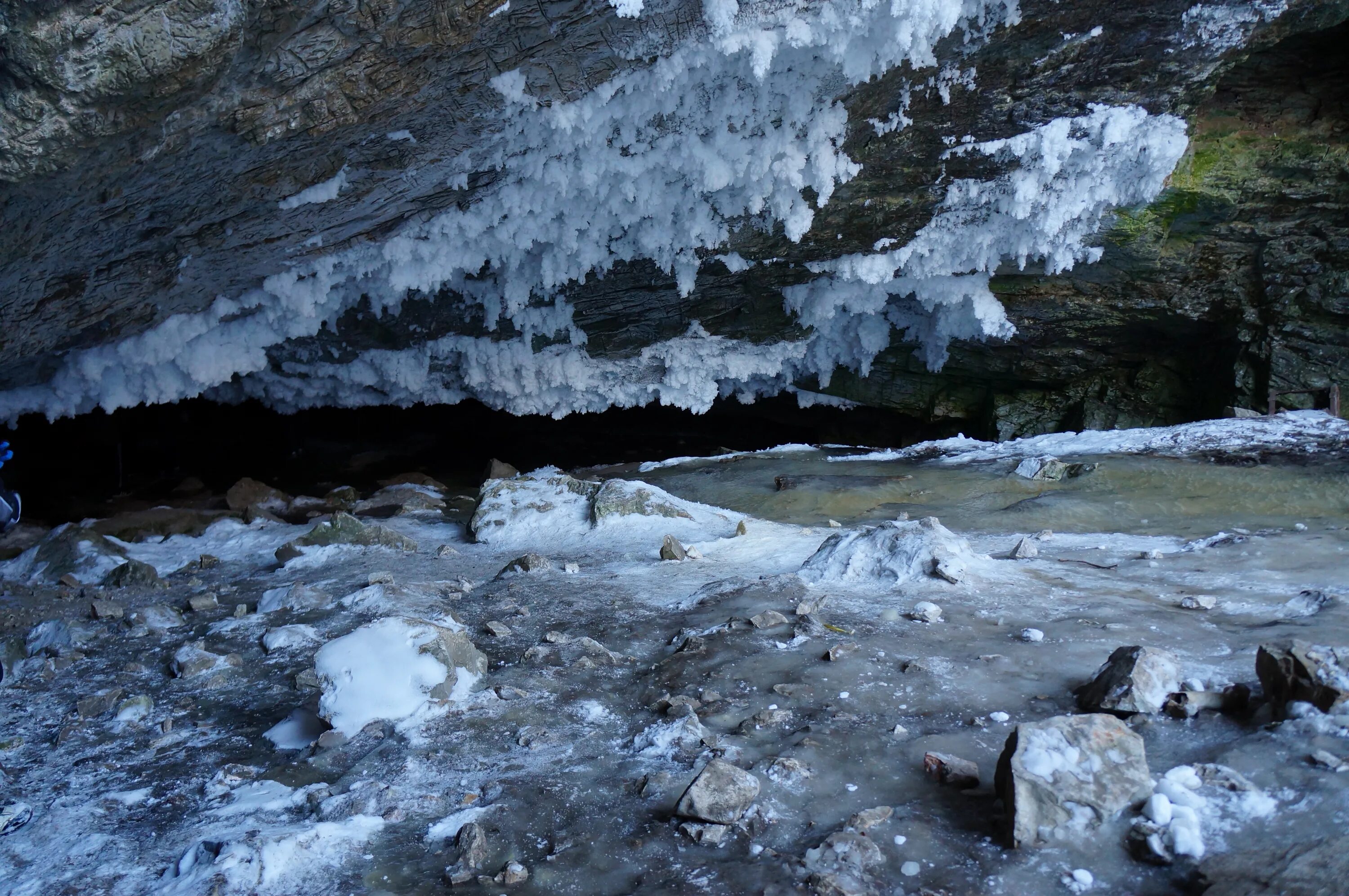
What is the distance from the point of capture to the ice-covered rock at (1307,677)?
6.98 feet

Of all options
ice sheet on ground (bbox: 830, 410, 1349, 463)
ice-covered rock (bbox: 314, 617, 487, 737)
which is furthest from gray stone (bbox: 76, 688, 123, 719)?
ice sheet on ground (bbox: 830, 410, 1349, 463)

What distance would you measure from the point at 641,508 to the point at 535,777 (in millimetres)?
3761

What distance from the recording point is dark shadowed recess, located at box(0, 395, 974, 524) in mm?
11609

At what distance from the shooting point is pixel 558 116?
5914 millimetres

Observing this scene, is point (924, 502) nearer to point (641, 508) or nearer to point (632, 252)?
point (641, 508)

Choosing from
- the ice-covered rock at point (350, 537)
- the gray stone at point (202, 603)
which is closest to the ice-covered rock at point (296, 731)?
the gray stone at point (202, 603)

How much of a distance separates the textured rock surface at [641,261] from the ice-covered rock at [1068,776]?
14.0ft

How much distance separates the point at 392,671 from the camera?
3277 mm

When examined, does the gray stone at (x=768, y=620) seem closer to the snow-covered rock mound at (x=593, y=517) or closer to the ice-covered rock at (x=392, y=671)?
the ice-covered rock at (x=392, y=671)

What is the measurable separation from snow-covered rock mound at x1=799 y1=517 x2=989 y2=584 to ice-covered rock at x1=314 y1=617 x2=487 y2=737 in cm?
193

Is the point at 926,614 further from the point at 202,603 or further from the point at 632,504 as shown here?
the point at 202,603

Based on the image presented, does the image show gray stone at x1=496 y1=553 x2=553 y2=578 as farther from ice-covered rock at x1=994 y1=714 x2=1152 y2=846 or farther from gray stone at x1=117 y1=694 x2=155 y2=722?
ice-covered rock at x1=994 y1=714 x2=1152 y2=846

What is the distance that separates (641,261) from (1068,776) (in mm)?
7437

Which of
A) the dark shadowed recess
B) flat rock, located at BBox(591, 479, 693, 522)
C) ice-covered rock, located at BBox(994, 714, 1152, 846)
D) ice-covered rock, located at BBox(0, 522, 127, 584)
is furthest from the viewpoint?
the dark shadowed recess
